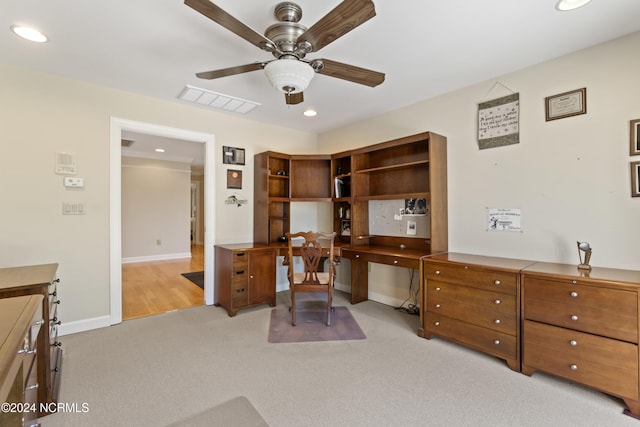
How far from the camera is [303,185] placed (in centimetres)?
434

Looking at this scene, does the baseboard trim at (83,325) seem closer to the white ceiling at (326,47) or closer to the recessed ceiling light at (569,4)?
the white ceiling at (326,47)

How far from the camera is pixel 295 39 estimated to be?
191 centimetres

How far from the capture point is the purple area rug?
275 cm

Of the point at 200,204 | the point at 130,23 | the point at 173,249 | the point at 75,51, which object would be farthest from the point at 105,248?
the point at 200,204

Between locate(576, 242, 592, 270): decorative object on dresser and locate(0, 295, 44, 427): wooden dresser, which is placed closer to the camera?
locate(0, 295, 44, 427): wooden dresser

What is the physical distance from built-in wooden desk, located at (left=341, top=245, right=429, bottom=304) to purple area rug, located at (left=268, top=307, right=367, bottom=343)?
0.42 m

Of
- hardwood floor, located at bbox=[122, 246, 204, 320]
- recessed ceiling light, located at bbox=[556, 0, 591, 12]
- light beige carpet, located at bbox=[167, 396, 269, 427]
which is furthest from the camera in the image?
hardwood floor, located at bbox=[122, 246, 204, 320]

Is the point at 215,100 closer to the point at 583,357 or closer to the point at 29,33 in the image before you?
the point at 29,33

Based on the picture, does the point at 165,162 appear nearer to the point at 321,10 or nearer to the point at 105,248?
the point at 105,248

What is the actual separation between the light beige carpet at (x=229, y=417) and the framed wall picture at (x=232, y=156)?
287 cm

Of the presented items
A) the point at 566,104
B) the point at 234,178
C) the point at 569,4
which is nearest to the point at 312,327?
the point at 234,178

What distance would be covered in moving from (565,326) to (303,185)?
3.29 metres

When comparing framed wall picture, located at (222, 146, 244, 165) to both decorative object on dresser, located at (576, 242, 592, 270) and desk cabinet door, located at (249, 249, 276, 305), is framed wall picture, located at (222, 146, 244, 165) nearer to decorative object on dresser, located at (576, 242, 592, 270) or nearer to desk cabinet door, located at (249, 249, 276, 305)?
desk cabinet door, located at (249, 249, 276, 305)

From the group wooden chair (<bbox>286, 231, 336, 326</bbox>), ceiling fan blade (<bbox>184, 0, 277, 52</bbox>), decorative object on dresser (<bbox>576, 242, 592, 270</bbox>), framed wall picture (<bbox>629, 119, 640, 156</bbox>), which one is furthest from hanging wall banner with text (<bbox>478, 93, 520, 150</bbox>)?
ceiling fan blade (<bbox>184, 0, 277, 52</bbox>)
